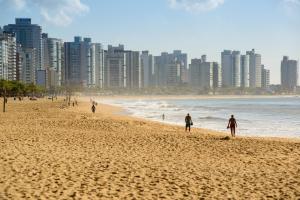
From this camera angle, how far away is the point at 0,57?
17600 cm

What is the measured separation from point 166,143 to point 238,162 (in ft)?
17.4

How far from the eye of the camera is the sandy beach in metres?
9.99

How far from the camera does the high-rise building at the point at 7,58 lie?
584 ft

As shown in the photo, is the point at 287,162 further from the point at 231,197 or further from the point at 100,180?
the point at 100,180

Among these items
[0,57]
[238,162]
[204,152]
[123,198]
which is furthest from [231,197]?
[0,57]

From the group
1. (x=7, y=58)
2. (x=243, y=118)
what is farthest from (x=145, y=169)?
(x=7, y=58)

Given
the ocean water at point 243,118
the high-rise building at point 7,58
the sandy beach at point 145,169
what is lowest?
the ocean water at point 243,118

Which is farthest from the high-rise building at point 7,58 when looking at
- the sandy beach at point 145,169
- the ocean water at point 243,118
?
the sandy beach at point 145,169

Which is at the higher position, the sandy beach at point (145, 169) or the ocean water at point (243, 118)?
the sandy beach at point (145, 169)

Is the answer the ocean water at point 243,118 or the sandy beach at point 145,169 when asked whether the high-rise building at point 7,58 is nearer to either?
the ocean water at point 243,118

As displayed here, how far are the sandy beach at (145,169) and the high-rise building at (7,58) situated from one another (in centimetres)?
16706

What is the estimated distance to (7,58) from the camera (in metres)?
184

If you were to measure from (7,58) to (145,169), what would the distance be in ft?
602

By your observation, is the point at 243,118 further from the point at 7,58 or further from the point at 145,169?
the point at 7,58
